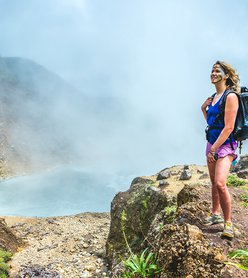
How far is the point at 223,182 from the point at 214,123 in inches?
38.9

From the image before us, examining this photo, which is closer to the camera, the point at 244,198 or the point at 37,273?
the point at 244,198

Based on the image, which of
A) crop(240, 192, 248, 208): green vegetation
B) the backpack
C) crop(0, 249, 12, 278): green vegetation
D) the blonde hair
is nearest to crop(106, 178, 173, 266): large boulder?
crop(240, 192, 248, 208): green vegetation

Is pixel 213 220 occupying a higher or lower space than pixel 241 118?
lower

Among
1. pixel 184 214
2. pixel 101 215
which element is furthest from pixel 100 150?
pixel 184 214

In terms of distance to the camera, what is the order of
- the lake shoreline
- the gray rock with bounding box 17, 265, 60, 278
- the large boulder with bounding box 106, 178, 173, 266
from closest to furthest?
the large boulder with bounding box 106, 178, 173, 266 < the gray rock with bounding box 17, 265, 60, 278 < the lake shoreline

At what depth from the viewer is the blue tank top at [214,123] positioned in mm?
4676

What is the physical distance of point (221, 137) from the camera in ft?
14.5

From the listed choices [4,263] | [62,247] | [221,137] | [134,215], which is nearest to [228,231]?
[221,137]

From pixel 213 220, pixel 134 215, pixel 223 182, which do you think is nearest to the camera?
pixel 223 182

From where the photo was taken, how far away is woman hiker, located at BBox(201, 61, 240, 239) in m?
4.36

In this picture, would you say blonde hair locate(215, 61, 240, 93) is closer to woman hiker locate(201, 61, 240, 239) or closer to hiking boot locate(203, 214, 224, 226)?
woman hiker locate(201, 61, 240, 239)

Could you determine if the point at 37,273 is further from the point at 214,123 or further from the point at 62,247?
the point at 214,123

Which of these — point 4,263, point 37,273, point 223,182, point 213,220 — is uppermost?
point 223,182

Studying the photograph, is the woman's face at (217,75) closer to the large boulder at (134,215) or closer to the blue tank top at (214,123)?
the blue tank top at (214,123)
